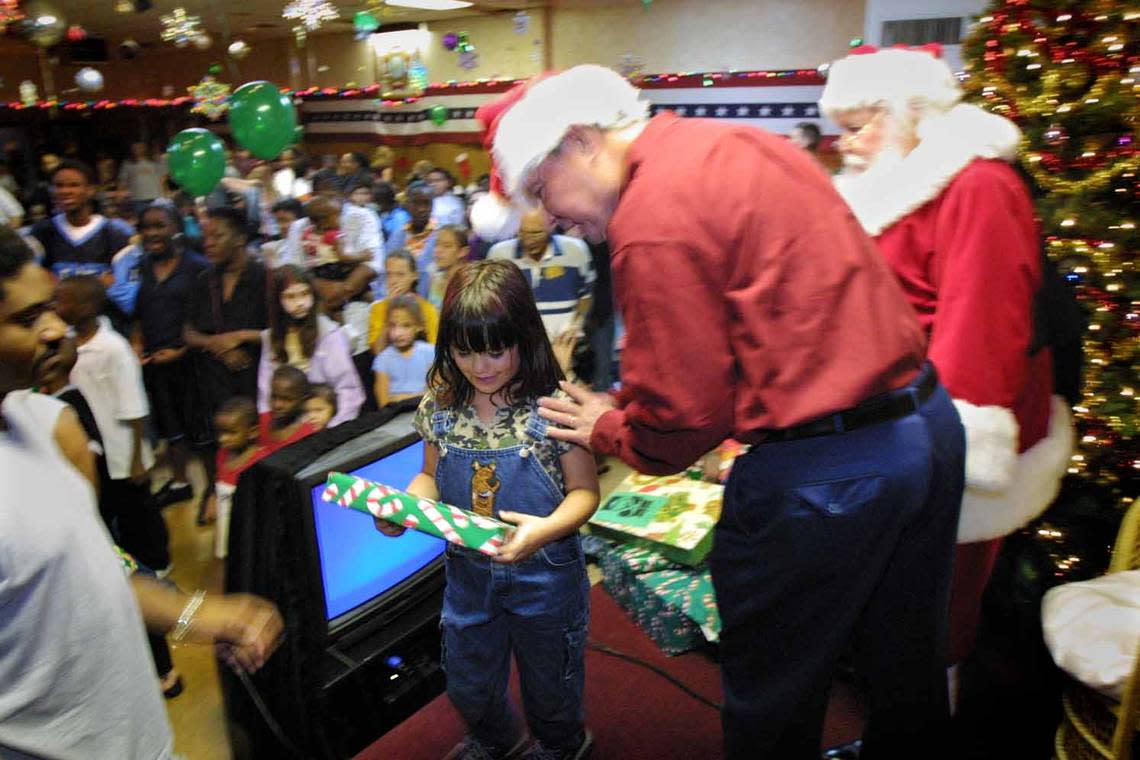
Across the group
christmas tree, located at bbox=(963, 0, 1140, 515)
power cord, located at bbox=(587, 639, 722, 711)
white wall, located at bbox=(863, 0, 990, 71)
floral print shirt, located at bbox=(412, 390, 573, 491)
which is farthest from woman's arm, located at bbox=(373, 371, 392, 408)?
white wall, located at bbox=(863, 0, 990, 71)

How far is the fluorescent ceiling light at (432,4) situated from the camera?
396 inches

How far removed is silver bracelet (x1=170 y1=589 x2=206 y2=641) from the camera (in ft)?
4.33

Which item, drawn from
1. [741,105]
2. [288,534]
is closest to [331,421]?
[288,534]

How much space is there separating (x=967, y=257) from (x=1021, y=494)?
672 millimetres

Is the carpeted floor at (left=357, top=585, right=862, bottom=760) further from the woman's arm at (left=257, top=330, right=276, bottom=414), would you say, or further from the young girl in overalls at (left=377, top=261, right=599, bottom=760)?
the woman's arm at (left=257, top=330, right=276, bottom=414)

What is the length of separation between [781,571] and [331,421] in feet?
7.43

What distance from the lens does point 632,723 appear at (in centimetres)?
247

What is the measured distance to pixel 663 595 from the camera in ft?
9.27

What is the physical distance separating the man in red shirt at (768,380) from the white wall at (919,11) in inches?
253

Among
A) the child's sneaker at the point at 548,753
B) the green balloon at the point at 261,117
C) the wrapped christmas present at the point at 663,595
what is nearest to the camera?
the child's sneaker at the point at 548,753

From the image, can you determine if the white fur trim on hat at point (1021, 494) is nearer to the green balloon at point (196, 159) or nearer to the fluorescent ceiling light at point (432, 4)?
the green balloon at point (196, 159)

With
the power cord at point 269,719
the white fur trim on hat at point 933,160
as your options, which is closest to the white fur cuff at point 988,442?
the white fur trim on hat at point 933,160

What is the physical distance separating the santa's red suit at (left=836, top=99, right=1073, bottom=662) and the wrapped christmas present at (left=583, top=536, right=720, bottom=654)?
842 mm

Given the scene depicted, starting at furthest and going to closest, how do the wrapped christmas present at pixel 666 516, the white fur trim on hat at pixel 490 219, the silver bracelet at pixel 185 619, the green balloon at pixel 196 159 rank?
the green balloon at pixel 196 159, the white fur trim on hat at pixel 490 219, the wrapped christmas present at pixel 666 516, the silver bracelet at pixel 185 619
